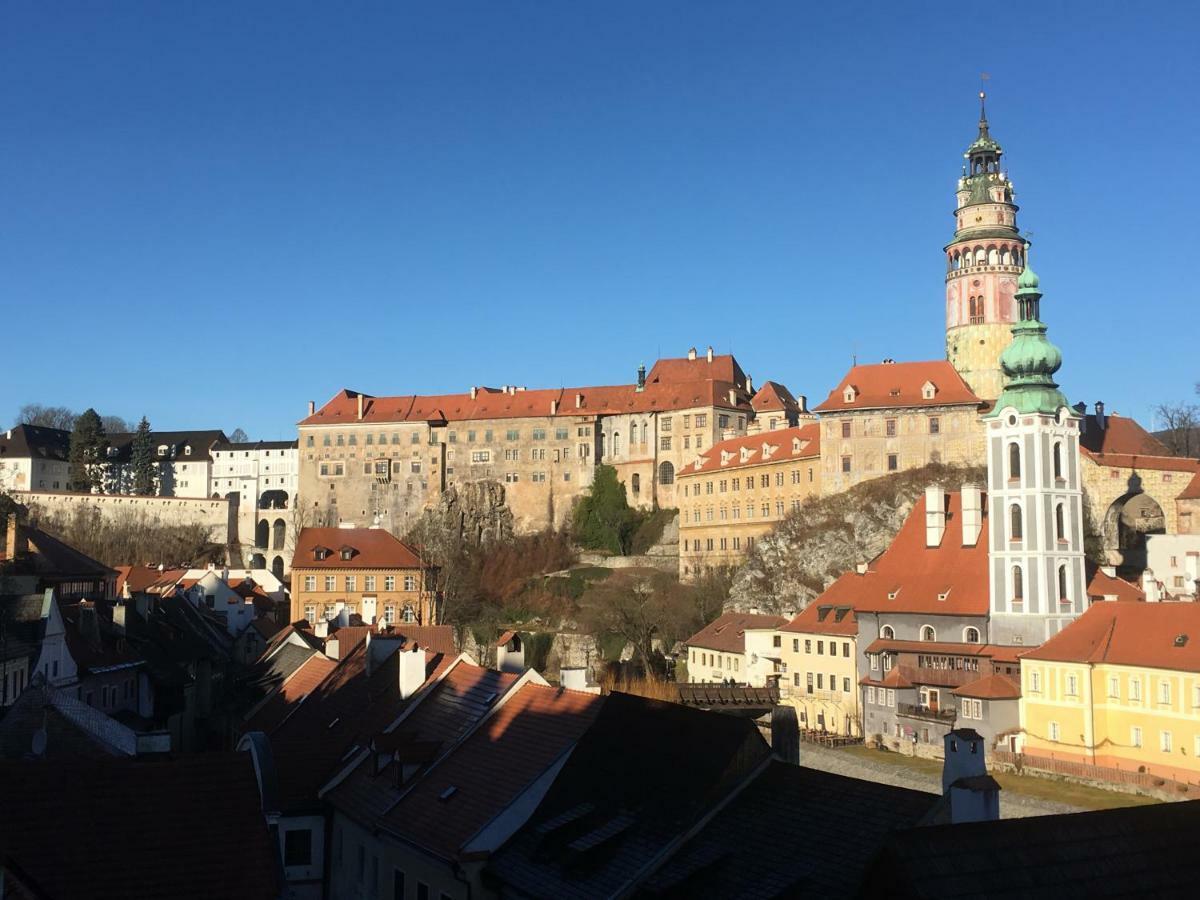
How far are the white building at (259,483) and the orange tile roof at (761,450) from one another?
140 ft

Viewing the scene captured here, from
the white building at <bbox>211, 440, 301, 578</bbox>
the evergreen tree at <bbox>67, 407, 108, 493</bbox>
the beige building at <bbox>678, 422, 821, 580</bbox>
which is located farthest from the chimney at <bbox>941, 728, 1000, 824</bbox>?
the evergreen tree at <bbox>67, 407, 108, 493</bbox>

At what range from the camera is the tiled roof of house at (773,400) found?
315ft

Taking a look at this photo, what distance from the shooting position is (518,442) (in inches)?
4040

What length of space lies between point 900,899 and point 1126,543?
64086 mm

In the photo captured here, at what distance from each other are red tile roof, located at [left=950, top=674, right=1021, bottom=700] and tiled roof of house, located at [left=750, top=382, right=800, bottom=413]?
50462mm

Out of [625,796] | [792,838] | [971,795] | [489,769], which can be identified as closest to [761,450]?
[489,769]

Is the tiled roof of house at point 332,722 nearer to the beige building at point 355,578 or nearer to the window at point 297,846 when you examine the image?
the window at point 297,846

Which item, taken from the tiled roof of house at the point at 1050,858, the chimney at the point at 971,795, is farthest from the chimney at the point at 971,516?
the tiled roof of house at the point at 1050,858

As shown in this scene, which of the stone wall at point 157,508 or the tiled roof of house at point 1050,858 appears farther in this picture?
the stone wall at point 157,508

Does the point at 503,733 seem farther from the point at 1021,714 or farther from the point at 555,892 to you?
the point at 1021,714

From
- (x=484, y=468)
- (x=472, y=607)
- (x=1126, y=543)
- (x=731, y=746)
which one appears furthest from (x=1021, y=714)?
(x=484, y=468)

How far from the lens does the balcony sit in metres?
46.8

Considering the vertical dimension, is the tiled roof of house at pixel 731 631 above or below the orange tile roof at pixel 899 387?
below

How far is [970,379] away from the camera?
81812mm
